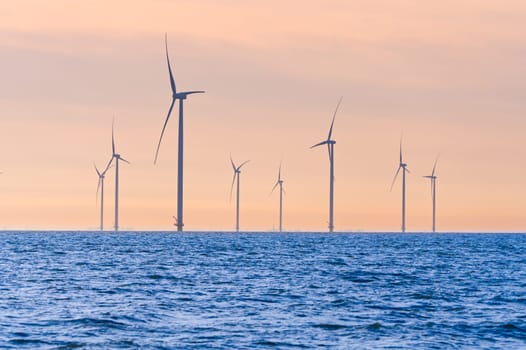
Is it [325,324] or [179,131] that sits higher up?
[179,131]

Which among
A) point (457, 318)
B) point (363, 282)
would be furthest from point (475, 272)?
point (457, 318)

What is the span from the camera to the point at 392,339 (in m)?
44.3

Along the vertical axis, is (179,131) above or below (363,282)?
above

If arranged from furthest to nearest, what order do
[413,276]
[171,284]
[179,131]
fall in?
[179,131] → [413,276] → [171,284]

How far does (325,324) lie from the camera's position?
48625mm

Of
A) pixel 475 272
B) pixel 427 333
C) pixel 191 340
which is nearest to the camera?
pixel 191 340

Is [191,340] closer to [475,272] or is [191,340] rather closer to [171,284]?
[171,284]

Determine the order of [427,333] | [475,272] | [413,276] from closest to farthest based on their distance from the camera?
1. [427,333]
2. [413,276]
3. [475,272]

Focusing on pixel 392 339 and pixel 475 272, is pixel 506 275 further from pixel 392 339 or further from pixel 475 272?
pixel 392 339

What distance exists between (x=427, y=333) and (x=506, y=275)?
43.1 m

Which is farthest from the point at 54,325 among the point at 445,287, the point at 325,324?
the point at 445,287

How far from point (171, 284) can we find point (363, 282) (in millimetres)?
13264

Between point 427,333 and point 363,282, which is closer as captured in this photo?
point 427,333

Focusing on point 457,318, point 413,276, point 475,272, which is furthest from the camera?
point 475,272
